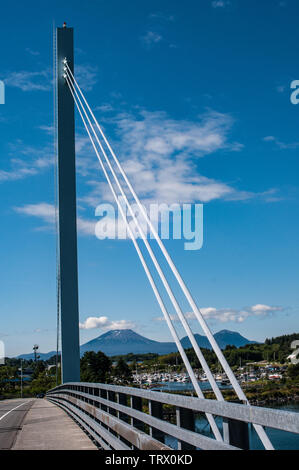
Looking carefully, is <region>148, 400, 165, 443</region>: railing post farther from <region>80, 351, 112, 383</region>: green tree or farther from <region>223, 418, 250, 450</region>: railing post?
<region>80, 351, 112, 383</region>: green tree

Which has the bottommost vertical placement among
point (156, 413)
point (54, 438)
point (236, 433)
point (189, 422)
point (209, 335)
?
point (54, 438)

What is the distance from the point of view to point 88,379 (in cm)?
8569

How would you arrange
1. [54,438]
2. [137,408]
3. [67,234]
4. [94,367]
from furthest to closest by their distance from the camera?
1. [94,367]
2. [67,234]
3. [54,438]
4. [137,408]

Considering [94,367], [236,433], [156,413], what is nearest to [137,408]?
[156,413]

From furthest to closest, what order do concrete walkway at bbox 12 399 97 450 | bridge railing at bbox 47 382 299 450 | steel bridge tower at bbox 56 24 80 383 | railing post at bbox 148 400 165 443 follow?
steel bridge tower at bbox 56 24 80 383 → concrete walkway at bbox 12 399 97 450 → railing post at bbox 148 400 165 443 → bridge railing at bbox 47 382 299 450

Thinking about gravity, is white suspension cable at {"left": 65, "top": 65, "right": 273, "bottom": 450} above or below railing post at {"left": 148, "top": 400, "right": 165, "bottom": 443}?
above

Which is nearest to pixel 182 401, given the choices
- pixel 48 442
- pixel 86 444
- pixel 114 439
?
pixel 114 439

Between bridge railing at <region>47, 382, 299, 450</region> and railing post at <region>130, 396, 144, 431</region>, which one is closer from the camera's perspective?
bridge railing at <region>47, 382, 299, 450</region>

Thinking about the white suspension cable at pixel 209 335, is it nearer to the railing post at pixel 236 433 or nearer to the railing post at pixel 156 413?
the railing post at pixel 236 433

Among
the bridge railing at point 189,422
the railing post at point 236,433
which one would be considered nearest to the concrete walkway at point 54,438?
the bridge railing at point 189,422

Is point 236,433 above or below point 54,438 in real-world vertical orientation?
above

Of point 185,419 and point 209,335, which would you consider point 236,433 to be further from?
point 209,335

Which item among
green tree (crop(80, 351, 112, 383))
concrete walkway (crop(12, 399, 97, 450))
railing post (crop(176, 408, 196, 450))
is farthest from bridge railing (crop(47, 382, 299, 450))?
green tree (crop(80, 351, 112, 383))

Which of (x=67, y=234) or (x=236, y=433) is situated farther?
(x=67, y=234)
